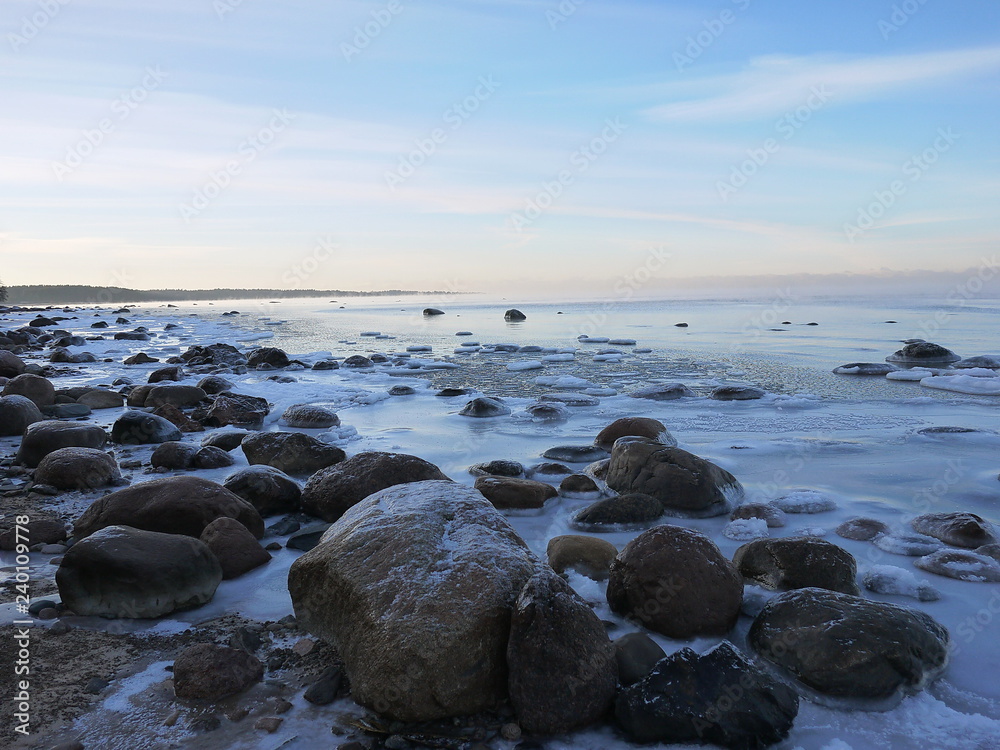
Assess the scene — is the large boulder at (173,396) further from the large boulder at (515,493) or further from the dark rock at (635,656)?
the dark rock at (635,656)

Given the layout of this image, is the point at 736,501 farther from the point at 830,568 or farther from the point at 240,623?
the point at 240,623

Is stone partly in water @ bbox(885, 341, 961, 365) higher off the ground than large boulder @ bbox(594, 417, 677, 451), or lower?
higher

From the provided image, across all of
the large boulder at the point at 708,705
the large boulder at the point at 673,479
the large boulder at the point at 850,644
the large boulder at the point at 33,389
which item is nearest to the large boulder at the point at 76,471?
the large boulder at the point at 33,389

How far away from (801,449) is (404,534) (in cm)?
474

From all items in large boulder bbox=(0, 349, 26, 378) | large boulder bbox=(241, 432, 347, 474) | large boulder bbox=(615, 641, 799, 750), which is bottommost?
large boulder bbox=(615, 641, 799, 750)

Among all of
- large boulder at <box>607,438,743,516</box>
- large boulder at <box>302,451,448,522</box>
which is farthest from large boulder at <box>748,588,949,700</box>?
large boulder at <box>302,451,448,522</box>

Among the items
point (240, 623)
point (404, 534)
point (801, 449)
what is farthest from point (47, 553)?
point (801, 449)

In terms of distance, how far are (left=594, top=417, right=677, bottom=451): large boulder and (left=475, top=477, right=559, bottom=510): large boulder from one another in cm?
172

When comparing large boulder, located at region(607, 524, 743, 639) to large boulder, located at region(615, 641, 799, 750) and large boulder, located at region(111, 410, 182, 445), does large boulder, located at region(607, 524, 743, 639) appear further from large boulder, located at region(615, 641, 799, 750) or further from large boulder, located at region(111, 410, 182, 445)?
large boulder, located at region(111, 410, 182, 445)

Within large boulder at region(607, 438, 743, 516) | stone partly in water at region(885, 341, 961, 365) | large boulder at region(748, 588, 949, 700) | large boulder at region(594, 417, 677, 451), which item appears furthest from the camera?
stone partly in water at region(885, 341, 961, 365)

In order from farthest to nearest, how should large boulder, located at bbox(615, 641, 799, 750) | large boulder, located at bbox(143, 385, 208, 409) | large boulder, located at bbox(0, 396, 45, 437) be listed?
large boulder, located at bbox(143, 385, 208, 409) → large boulder, located at bbox(0, 396, 45, 437) → large boulder, located at bbox(615, 641, 799, 750)

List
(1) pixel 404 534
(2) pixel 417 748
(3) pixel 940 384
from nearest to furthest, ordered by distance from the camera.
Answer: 1. (2) pixel 417 748
2. (1) pixel 404 534
3. (3) pixel 940 384

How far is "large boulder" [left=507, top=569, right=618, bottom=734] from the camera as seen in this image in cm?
233

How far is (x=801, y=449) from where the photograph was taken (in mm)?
6227
